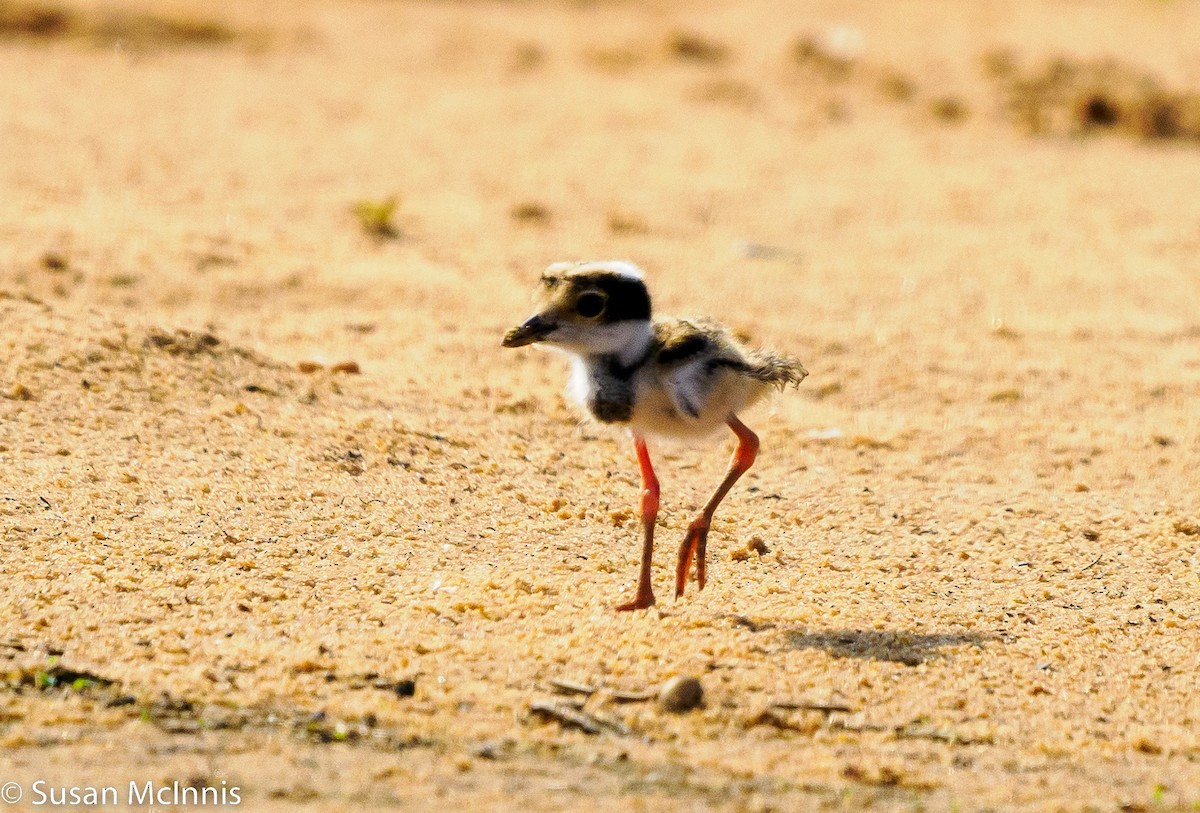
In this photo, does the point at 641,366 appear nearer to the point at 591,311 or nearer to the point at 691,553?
the point at 591,311

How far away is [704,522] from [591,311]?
763 millimetres

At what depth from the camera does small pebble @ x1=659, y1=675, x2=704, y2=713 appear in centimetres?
455

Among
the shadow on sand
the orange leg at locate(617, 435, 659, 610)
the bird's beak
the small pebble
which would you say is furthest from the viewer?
the bird's beak

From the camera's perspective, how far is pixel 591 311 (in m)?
5.26

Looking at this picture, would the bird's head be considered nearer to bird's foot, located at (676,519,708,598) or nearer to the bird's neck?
the bird's neck

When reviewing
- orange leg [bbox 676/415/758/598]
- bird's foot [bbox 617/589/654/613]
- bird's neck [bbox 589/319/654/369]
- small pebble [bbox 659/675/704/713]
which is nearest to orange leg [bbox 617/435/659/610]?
bird's foot [bbox 617/589/654/613]

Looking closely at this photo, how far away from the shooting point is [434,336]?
8.41 m

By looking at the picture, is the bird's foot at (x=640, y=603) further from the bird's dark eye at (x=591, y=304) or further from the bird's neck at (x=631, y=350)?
the bird's dark eye at (x=591, y=304)

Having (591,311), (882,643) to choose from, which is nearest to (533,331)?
(591,311)

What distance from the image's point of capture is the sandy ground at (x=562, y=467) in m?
4.41

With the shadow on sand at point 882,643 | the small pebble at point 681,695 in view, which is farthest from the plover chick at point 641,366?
Answer: the small pebble at point 681,695

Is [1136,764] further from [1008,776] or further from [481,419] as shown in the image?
[481,419]

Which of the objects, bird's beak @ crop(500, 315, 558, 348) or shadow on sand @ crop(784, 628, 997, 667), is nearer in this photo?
shadow on sand @ crop(784, 628, 997, 667)

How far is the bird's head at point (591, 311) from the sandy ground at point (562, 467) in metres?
0.80
